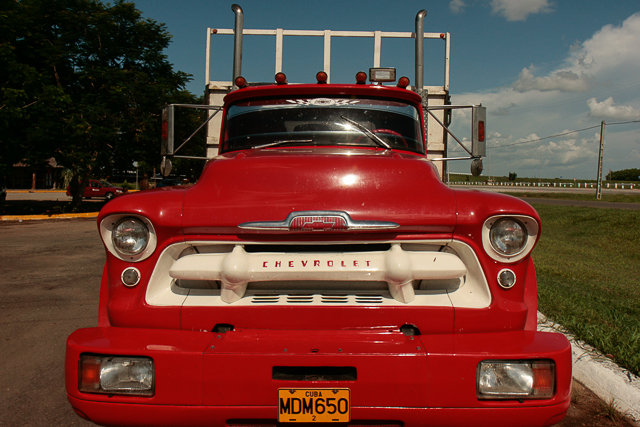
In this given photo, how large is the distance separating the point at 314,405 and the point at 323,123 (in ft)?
6.71

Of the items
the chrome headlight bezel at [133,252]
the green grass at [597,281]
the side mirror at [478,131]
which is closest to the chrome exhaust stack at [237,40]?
the side mirror at [478,131]

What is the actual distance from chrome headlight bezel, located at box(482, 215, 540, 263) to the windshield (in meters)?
1.22

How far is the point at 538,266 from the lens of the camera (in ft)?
24.2

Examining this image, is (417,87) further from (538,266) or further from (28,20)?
(28,20)

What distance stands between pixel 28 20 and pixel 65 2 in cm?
198

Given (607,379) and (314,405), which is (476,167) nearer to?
(607,379)

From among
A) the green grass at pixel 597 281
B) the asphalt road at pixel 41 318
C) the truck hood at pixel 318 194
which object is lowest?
the asphalt road at pixel 41 318

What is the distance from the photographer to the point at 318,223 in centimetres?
203

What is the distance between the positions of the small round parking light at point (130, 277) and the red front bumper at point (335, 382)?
323mm

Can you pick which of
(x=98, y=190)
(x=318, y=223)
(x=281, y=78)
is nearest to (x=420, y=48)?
(x=281, y=78)

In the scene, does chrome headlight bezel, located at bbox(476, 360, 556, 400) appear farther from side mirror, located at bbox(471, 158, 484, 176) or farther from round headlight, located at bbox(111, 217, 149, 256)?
side mirror, located at bbox(471, 158, 484, 176)

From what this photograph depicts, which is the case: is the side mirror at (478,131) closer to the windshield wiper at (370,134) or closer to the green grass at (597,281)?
the windshield wiper at (370,134)

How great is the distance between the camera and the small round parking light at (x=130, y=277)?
7.04 ft

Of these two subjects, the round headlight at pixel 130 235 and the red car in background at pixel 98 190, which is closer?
the round headlight at pixel 130 235
